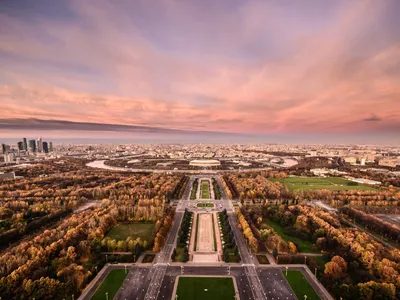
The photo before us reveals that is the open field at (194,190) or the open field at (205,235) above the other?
the open field at (194,190)

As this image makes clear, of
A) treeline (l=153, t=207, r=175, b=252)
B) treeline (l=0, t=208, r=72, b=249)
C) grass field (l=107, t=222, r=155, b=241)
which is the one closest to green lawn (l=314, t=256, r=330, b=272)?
treeline (l=153, t=207, r=175, b=252)

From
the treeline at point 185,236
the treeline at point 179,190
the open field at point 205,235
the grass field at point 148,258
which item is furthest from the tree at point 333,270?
the treeline at point 179,190

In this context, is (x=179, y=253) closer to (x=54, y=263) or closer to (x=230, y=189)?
(x=54, y=263)

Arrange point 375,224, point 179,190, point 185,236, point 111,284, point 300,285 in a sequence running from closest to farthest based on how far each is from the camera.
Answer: point 300,285 → point 111,284 → point 185,236 → point 375,224 → point 179,190

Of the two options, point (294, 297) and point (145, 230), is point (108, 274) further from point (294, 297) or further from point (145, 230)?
point (294, 297)

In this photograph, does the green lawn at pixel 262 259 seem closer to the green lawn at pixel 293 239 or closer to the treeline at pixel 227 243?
the treeline at pixel 227 243

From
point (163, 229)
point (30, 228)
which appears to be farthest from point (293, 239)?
point (30, 228)

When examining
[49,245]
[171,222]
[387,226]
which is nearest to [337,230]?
[387,226]
